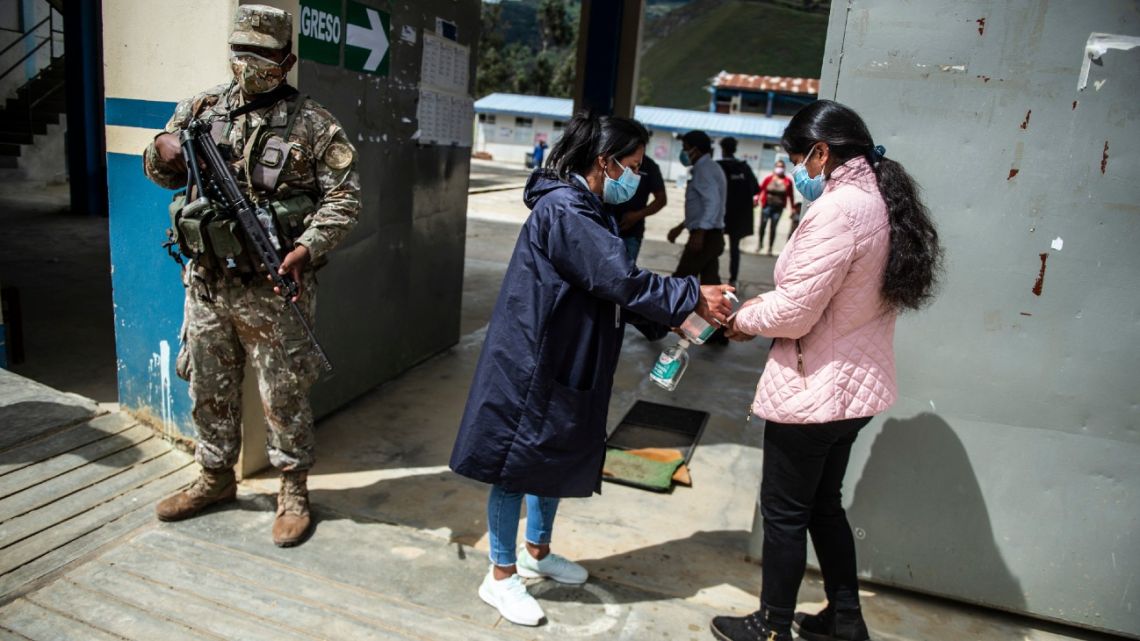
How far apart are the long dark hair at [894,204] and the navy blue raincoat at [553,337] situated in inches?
22.1

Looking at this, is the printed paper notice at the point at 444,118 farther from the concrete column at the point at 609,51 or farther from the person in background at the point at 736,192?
the concrete column at the point at 609,51

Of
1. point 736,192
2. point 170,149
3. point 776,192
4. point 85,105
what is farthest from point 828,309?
point 776,192

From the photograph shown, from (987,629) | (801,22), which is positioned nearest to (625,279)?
(987,629)

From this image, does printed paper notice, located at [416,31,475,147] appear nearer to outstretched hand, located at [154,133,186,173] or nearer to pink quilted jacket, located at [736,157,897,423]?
outstretched hand, located at [154,133,186,173]

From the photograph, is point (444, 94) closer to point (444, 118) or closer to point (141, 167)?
point (444, 118)

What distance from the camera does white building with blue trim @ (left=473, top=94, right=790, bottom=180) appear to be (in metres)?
38.7

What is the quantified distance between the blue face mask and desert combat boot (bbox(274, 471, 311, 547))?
64.1 inches

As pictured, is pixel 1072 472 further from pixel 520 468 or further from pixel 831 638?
pixel 520 468

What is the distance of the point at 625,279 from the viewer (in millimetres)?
2293

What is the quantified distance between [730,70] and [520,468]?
113371 mm

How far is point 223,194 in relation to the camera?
2.72 metres

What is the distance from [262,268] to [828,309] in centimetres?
190

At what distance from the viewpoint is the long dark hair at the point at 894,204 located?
222 centimetres

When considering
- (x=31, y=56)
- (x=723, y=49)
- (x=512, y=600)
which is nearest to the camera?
(x=512, y=600)
